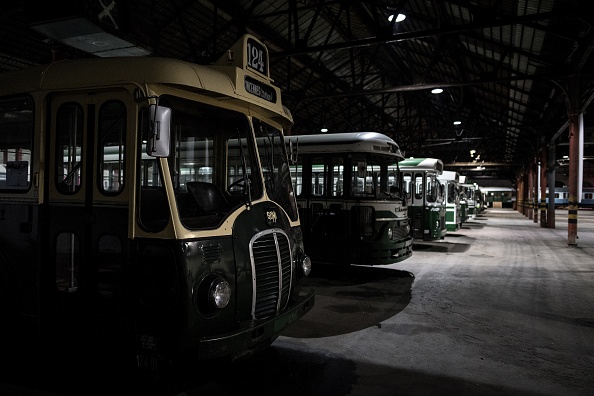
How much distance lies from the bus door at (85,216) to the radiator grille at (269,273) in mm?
1143

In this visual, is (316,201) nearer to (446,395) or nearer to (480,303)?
(480,303)

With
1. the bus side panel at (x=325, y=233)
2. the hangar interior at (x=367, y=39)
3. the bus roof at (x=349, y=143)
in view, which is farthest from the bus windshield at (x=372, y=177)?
the hangar interior at (x=367, y=39)

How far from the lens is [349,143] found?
8.73 meters

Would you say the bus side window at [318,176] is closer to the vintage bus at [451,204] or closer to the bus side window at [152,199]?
the bus side window at [152,199]

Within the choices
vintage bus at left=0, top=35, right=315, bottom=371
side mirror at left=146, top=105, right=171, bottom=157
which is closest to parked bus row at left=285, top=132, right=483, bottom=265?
vintage bus at left=0, top=35, right=315, bottom=371

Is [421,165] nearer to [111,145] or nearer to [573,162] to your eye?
[573,162]

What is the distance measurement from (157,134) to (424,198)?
1217cm

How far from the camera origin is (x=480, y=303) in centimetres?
743

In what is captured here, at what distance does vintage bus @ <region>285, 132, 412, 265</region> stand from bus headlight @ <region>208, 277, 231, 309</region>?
542cm

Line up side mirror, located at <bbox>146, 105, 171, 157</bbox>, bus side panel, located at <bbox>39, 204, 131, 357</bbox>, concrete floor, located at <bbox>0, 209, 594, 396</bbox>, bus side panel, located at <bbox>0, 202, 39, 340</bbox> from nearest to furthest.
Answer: side mirror, located at <bbox>146, 105, 171, 157</bbox> → bus side panel, located at <bbox>39, 204, 131, 357</bbox> → bus side panel, located at <bbox>0, 202, 39, 340</bbox> → concrete floor, located at <bbox>0, 209, 594, 396</bbox>

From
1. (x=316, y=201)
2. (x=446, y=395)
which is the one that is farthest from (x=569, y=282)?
(x=446, y=395)

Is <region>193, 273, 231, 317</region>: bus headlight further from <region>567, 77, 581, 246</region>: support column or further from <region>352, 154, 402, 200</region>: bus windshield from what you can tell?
<region>567, 77, 581, 246</region>: support column

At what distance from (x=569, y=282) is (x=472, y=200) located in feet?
80.5

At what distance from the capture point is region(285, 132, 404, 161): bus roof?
28.3 feet
